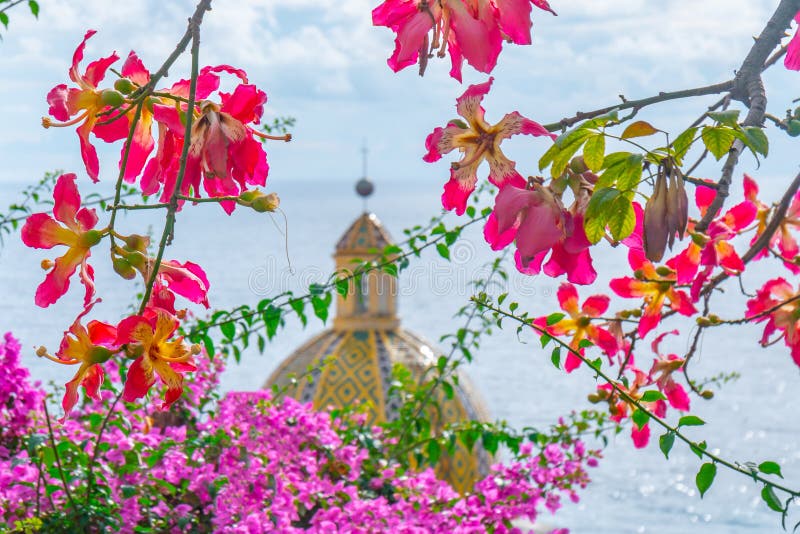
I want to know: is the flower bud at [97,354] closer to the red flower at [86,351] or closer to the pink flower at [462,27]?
the red flower at [86,351]

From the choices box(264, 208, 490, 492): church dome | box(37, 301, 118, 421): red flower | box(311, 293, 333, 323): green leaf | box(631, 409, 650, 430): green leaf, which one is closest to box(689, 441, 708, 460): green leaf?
box(631, 409, 650, 430): green leaf

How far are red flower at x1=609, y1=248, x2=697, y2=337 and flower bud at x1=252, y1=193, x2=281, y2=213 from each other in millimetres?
655

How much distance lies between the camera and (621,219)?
77 cm

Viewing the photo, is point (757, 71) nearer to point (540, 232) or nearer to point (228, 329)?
point (540, 232)

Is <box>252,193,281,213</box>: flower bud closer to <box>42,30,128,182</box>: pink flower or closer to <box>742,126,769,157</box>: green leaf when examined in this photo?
<box>42,30,128,182</box>: pink flower

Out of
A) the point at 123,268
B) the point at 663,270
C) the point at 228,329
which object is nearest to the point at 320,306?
the point at 228,329

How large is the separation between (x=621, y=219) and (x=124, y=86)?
0.34 m

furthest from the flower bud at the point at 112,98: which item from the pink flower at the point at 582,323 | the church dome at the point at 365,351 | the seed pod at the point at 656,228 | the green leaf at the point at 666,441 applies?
the church dome at the point at 365,351

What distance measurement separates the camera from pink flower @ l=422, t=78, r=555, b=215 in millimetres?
810

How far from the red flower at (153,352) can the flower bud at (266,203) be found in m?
0.09

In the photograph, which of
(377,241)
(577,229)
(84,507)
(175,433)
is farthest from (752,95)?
(377,241)

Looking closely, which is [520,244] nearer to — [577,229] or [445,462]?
[577,229]

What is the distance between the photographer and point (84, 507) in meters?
1.59

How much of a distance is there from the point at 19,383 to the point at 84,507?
1.11 ft
